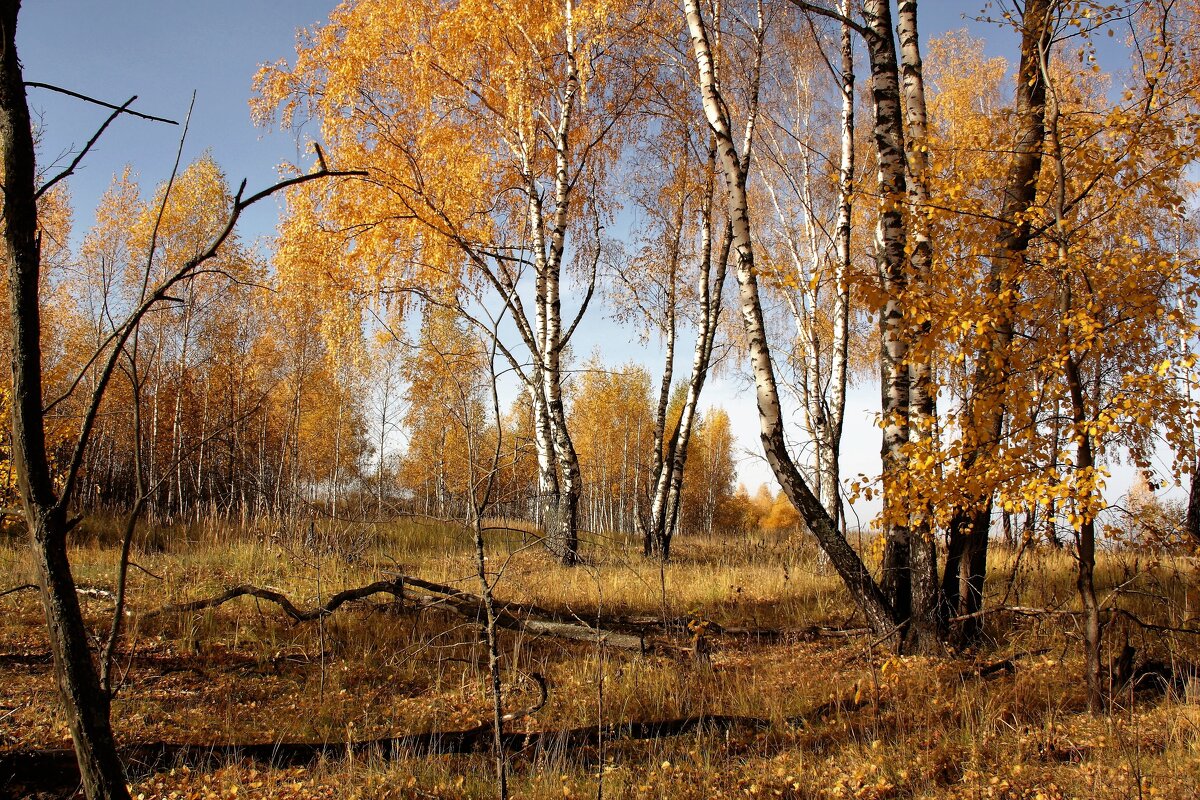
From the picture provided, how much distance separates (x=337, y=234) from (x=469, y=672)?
6843 mm

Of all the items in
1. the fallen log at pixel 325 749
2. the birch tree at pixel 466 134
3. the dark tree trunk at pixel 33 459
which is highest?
the birch tree at pixel 466 134

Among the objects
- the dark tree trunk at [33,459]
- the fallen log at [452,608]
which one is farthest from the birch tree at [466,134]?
the dark tree trunk at [33,459]

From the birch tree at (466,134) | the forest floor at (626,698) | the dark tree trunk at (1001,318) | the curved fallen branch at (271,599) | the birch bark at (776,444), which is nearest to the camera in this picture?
the forest floor at (626,698)

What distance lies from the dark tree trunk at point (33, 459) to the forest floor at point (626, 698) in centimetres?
129

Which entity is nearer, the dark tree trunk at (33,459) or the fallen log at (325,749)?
the dark tree trunk at (33,459)

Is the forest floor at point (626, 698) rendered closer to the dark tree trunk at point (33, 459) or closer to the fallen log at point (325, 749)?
the fallen log at point (325, 749)

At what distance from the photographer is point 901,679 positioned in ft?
14.2

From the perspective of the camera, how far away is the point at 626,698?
14.4ft

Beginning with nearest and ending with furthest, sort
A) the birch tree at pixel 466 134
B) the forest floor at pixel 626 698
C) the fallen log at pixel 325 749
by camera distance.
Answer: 1. the fallen log at pixel 325 749
2. the forest floor at pixel 626 698
3. the birch tree at pixel 466 134

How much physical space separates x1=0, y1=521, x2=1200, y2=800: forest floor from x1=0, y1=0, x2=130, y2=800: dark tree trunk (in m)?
1.29

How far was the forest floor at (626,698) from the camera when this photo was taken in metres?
3.10

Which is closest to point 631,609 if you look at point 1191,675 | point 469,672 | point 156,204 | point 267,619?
point 469,672

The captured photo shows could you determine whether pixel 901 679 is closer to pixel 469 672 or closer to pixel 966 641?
pixel 966 641

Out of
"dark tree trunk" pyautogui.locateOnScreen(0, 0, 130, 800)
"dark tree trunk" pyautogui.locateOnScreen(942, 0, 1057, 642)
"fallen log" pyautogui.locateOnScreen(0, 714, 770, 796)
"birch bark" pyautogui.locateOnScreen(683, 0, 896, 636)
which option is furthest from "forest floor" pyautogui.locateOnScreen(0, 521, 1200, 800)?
"dark tree trunk" pyautogui.locateOnScreen(0, 0, 130, 800)
